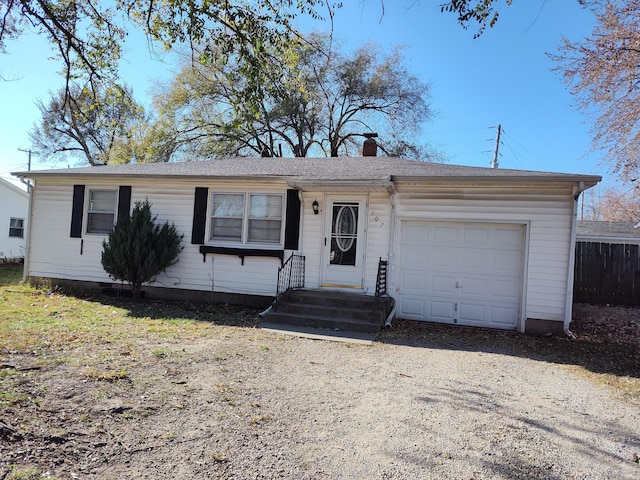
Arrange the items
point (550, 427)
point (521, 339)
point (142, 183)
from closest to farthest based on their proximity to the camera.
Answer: point (550, 427)
point (521, 339)
point (142, 183)

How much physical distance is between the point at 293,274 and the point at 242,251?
1317 millimetres

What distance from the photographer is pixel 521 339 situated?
7.27 metres

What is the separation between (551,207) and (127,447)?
305 inches

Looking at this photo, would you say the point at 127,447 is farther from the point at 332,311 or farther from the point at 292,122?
the point at 292,122

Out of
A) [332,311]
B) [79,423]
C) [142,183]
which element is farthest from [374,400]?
[142,183]

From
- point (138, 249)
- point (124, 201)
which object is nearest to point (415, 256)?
point (138, 249)

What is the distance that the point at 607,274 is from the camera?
42.4 ft

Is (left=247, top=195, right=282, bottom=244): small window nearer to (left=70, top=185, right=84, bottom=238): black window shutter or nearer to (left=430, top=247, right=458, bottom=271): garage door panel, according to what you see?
(left=430, top=247, right=458, bottom=271): garage door panel

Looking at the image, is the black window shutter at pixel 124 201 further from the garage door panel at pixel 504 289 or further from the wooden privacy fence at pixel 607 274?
the wooden privacy fence at pixel 607 274

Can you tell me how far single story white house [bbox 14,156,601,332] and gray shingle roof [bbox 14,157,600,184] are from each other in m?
0.03

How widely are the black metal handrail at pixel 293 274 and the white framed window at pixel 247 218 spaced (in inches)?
23.5

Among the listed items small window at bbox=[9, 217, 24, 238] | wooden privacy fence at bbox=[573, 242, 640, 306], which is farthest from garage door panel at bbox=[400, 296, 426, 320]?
small window at bbox=[9, 217, 24, 238]

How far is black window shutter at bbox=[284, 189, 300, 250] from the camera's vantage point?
8.89 m

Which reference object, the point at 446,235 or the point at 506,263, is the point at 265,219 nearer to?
the point at 446,235
